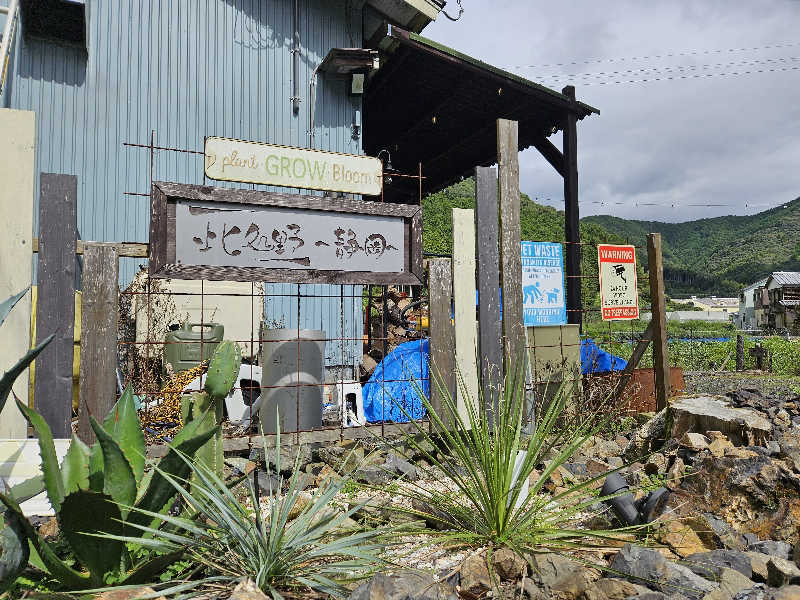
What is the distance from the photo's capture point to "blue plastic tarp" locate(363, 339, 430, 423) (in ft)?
16.3

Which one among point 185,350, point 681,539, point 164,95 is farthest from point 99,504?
point 164,95

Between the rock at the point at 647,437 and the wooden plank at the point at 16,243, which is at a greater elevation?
the wooden plank at the point at 16,243

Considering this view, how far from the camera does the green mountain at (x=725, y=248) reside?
103 meters

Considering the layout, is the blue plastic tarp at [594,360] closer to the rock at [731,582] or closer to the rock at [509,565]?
the rock at [731,582]

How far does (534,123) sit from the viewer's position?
11.7 metres

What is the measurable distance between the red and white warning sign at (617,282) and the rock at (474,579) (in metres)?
3.66

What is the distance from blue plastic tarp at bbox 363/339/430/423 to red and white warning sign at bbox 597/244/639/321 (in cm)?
189

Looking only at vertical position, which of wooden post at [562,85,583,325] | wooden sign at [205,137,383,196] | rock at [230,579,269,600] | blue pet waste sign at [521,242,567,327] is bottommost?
rock at [230,579,269,600]

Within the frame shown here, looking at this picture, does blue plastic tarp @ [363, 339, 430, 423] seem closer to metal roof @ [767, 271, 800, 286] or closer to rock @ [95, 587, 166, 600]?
rock @ [95, 587, 166, 600]

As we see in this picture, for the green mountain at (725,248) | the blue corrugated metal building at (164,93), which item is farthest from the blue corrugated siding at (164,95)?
the green mountain at (725,248)

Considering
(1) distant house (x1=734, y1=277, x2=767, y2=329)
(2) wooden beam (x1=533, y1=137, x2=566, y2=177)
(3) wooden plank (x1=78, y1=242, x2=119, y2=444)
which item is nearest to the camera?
(3) wooden plank (x1=78, y1=242, x2=119, y2=444)

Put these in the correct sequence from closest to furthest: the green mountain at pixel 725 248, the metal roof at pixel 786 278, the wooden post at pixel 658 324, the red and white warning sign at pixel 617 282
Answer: the wooden post at pixel 658 324 → the red and white warning sign at pixel 617 282 → the metal roof at pixel 786 278 → the green mountain at pixel 725 248

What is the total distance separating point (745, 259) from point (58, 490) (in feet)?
432

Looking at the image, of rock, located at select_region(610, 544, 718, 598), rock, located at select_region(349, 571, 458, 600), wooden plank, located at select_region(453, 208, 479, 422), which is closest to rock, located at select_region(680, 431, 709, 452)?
wooden plank, located at select_region(453, 208, 479, 422)
